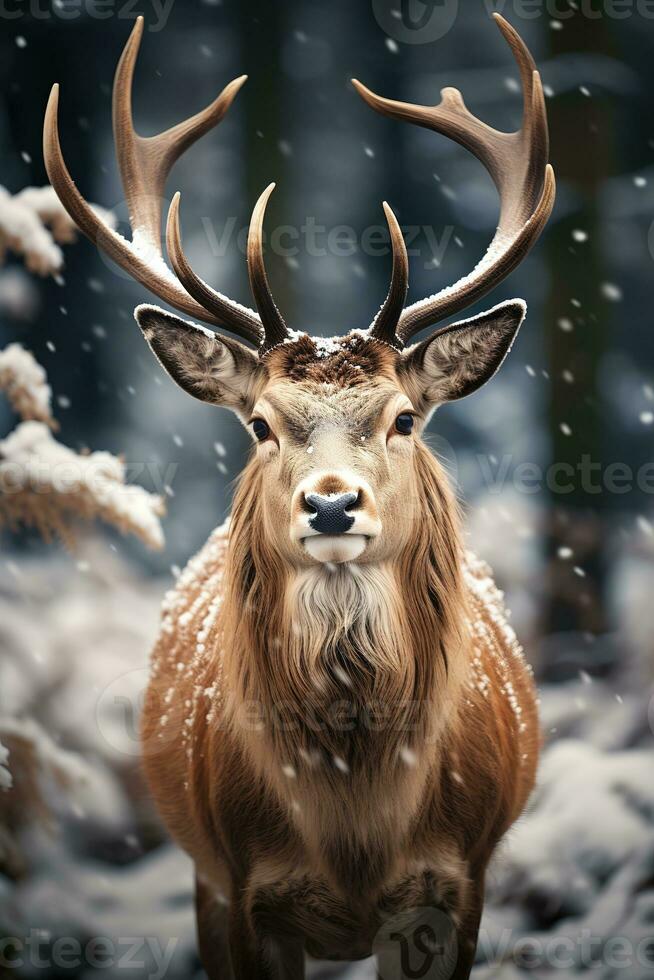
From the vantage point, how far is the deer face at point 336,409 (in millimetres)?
2312

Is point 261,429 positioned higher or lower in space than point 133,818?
higher

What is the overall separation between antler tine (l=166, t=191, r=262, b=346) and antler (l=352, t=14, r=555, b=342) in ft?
1.50

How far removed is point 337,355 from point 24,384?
2.21 m

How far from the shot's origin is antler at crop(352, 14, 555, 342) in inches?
111

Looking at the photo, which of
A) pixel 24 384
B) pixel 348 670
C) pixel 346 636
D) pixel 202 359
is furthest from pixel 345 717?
pixel 24 384

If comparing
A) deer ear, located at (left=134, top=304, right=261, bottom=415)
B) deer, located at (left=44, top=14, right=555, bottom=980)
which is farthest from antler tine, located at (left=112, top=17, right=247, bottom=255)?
deer ear, located at (left=134, top=304, right=261, bottom=415)

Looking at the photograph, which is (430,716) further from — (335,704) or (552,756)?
(552,756)

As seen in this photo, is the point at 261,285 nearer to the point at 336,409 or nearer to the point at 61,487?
the point at 336,409

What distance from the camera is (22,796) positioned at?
417 centimetres

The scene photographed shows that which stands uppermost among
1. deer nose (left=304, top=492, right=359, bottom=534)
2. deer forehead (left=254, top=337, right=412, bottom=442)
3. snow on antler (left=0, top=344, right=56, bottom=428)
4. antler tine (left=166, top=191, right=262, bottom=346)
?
antler tine (left=166, top=191, right=262, bottom=346)

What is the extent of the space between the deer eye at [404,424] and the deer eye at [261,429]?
0.36m

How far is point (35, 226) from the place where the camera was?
4.34m

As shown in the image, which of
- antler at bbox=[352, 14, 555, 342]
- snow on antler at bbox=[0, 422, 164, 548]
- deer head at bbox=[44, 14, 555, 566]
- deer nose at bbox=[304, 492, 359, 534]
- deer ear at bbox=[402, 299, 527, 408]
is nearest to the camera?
deer nose at bbox=[304, 492, 359, 534]

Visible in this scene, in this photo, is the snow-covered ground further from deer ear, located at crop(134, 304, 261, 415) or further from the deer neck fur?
deer ear, located at crop(134, 304, 261, 415)
